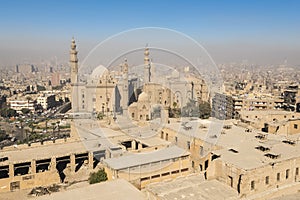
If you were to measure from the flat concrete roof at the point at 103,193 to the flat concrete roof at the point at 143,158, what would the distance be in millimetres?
1253

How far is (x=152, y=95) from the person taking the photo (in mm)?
14117

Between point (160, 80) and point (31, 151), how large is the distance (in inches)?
227

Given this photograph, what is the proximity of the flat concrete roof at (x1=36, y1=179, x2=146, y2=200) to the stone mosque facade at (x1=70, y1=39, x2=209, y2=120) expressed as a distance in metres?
6.00

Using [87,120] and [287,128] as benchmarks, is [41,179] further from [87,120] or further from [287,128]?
[287,128]

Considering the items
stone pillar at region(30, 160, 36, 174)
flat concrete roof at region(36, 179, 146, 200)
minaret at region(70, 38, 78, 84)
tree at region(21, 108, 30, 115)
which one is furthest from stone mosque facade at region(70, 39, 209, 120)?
tree at region(21, 108, 30, 115)

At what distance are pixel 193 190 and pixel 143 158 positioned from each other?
2.54m

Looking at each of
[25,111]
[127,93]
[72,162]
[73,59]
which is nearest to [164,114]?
[127,93]

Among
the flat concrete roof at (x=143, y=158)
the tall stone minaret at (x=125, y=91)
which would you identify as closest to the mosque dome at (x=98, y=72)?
the tall stone minaret at (x=125, y=91)

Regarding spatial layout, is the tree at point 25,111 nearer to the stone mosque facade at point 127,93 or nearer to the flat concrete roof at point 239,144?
the stone mosque facade at point 127,93

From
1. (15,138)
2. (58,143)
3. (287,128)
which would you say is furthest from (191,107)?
(15,138)

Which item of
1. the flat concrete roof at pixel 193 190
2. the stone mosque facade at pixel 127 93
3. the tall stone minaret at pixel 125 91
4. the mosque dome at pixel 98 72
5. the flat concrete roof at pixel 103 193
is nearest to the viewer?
the flat concrete roof at pixel 103 193

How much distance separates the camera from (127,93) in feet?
58.3

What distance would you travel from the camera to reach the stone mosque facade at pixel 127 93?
13.8 meters

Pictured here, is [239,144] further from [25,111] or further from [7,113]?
[25,111]
